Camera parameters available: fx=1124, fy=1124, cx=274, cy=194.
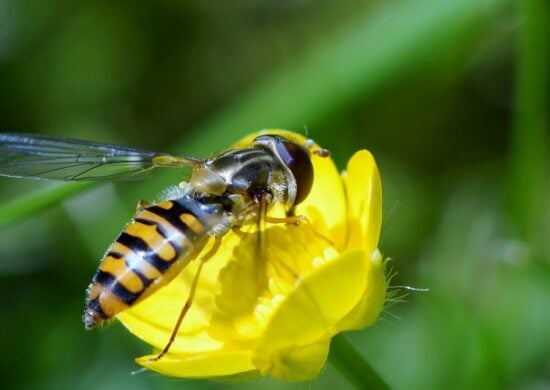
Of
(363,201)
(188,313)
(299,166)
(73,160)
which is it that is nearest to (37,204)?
(73,160)

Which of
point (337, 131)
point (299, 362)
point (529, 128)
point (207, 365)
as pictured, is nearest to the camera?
point (207, 365)

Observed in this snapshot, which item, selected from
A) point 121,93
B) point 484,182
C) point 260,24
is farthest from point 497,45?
point 121,93

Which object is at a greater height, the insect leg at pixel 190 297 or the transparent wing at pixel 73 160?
the transparent wing at pixel 73 160

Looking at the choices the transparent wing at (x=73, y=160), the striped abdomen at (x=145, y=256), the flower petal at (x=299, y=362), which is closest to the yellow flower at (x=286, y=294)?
the flower petal at (x=299, y=362)

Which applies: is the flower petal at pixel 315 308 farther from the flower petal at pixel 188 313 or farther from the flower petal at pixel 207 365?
the flower petal at pixel 188 313

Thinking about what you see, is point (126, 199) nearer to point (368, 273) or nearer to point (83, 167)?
point (83, 167)

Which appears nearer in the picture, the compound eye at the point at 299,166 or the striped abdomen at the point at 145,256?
the striped abdomen at the point at 145,256

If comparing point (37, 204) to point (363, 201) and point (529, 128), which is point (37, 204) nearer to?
point (363, 201)

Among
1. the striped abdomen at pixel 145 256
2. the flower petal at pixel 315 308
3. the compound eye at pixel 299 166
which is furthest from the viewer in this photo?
the compound eye at pixel 299 166
